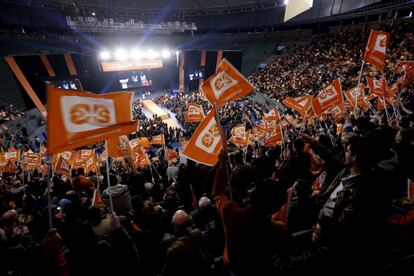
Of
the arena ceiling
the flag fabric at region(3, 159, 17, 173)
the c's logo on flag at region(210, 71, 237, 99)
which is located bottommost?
the flag fabric at region(3, 159, 17, 173)

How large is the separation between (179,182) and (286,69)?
A: 83.9ft

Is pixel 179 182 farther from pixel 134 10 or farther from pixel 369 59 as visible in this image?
pixel 134 10

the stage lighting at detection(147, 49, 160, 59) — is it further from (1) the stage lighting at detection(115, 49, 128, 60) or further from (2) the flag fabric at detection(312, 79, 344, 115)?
(2) the flag fabric at detection(312, 79, 344, 115)

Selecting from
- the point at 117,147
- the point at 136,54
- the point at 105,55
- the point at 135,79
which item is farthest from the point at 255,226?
the point at 135,79

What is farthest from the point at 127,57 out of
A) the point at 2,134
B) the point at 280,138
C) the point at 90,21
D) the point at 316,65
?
the point at 280,138

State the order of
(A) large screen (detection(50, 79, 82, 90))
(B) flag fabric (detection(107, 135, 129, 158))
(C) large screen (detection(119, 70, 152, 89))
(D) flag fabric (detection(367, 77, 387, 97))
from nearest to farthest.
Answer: (B) flag fabric (detection(107, 135, 129, 158)), (D) flag fabric (detection(367, 77, 387, 97)), (A) large screen (detection(50, 79, 82, 90)), (C) large screen (detection(119, 70, 152, 89))

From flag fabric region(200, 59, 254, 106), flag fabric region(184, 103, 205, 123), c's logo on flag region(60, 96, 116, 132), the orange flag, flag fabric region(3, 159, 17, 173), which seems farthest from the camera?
flag fabric region(3, 159, 17, 173)

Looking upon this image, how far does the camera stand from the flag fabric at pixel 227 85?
14.0 feet

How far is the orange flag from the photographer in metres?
2.71

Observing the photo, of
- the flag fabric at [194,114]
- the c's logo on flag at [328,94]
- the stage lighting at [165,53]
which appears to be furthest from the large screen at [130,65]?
the c's logo on flag at [328,94]

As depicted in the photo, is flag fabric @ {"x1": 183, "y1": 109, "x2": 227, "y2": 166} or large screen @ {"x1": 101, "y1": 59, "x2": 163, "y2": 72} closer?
flag fabric @ {"x1": 183, "y1": 109, "x2": 227, "y2": 166}

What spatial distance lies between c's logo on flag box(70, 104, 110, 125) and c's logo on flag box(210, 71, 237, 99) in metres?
1.85

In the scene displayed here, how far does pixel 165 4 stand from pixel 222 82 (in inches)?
1439

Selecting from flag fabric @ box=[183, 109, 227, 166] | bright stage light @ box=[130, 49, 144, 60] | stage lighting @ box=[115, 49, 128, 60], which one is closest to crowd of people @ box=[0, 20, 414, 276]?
flag fabric @ box=[183, 109, 227, 166]
